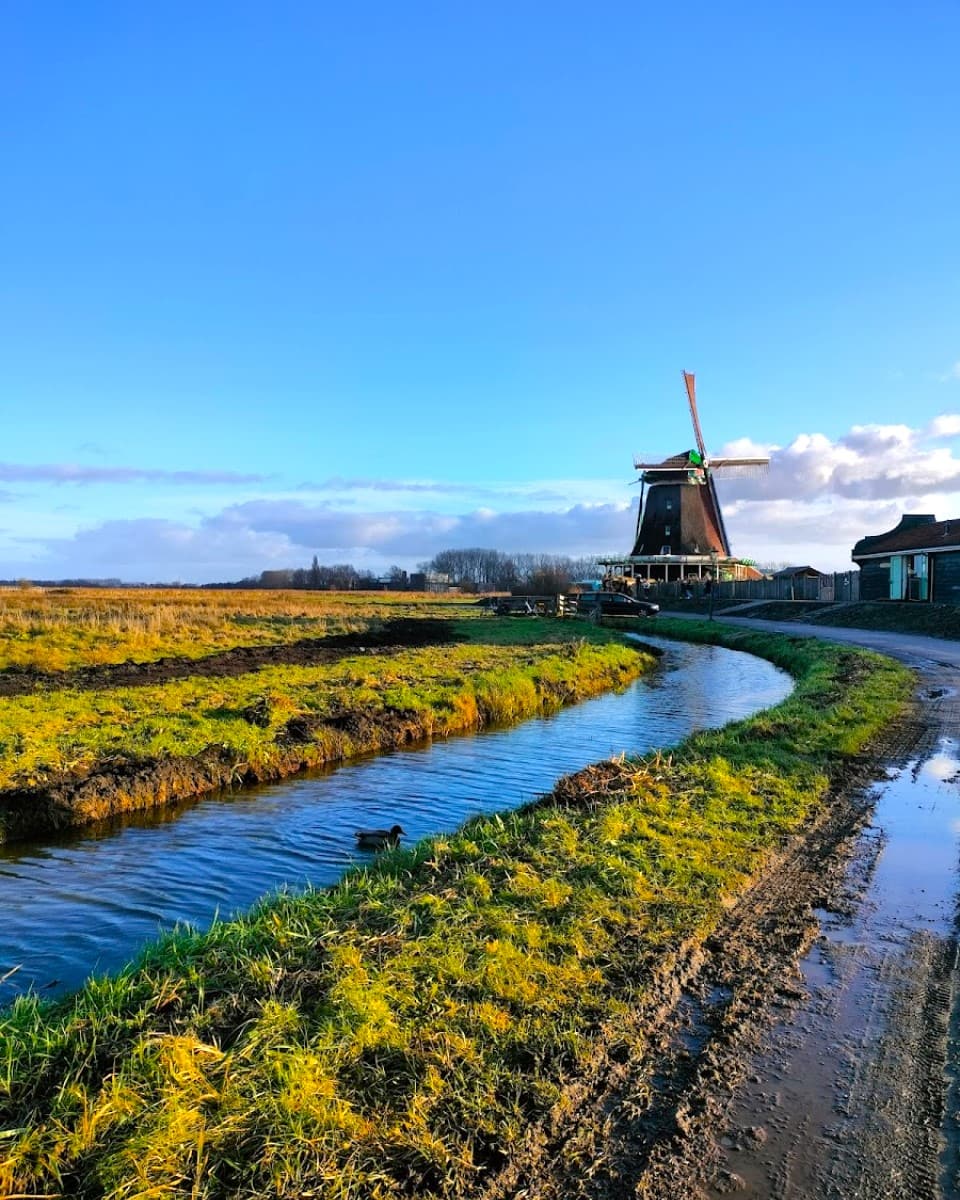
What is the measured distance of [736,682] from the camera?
24.8m

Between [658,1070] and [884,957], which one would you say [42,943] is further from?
[884,957]

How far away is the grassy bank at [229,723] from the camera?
→ 10.6 m

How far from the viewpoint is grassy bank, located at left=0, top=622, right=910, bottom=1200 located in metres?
3.30

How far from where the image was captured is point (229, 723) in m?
13.9

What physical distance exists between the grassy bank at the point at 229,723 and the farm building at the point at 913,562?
2478cm

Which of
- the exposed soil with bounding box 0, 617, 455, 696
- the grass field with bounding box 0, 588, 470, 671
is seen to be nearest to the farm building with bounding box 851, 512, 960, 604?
the exposed soil with bounding box 0, 617, 455, 696

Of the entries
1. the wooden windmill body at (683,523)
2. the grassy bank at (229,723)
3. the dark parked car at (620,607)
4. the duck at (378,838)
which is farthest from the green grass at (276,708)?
the wooden windmill body at (683,523)

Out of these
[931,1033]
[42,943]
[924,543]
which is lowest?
[42,943]

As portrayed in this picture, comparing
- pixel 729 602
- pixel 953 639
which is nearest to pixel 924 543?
pixel 953 639

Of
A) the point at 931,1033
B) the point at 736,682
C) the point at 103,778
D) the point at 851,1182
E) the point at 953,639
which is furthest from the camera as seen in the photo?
the point at 953,639

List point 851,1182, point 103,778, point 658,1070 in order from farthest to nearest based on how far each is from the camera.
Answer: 1. point 103,778
2. point 658,1070
3. point 851,1182

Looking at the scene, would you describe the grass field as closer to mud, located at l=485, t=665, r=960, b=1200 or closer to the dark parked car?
the dark parked car

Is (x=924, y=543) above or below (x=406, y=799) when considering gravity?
above

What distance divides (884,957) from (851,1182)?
243 cm
